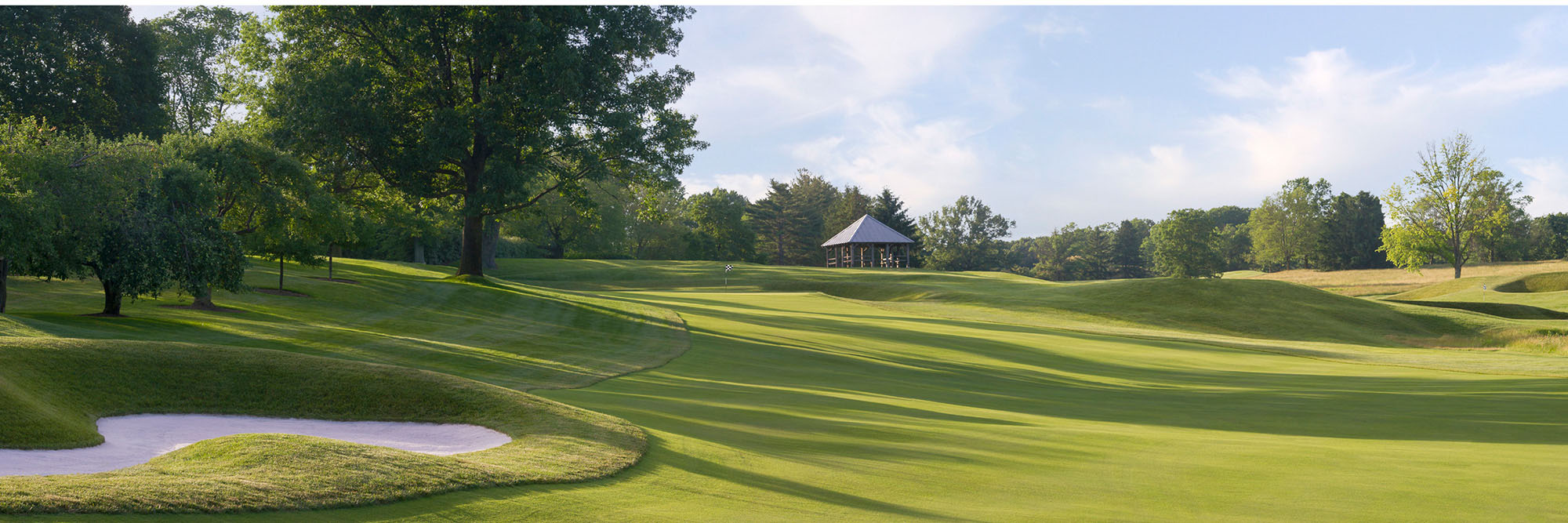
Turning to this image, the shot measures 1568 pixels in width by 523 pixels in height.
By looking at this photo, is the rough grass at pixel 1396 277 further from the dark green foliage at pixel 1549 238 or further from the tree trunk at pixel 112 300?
the tree trunk at pixel 112 300

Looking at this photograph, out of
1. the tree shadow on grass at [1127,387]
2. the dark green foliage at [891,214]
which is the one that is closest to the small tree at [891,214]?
the dark green foliage at [891,214]

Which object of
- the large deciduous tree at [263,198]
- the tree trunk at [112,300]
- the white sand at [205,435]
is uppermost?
the large deciduous tree at [263,198]

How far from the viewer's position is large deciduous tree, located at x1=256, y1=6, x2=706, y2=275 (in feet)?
99.5

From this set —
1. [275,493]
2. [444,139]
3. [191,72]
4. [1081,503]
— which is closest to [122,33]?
[191,72]

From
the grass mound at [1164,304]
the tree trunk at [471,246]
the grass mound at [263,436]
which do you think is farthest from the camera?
the grass mound at [1164,304]

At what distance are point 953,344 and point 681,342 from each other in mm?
7489

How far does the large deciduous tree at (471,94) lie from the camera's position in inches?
1194

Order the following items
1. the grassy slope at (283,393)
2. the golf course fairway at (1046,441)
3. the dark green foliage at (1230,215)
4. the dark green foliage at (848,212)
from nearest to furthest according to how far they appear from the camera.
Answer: the grassy slope at (283,393)
the golf course fairway at (1046,441)
the dark green foliage at (848,212)
the dark green foliage at (1230,215)

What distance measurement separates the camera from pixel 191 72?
54.0 metres

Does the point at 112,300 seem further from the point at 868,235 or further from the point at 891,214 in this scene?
the point at 891,214

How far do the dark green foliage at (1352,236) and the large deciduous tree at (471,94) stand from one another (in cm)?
9255

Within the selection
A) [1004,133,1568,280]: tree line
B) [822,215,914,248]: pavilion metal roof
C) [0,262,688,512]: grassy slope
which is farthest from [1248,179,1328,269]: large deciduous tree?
[0,262,688,512]: grassy slope

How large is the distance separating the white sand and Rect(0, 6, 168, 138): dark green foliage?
127 feet

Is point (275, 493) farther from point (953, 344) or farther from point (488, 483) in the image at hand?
point (953, 344)
